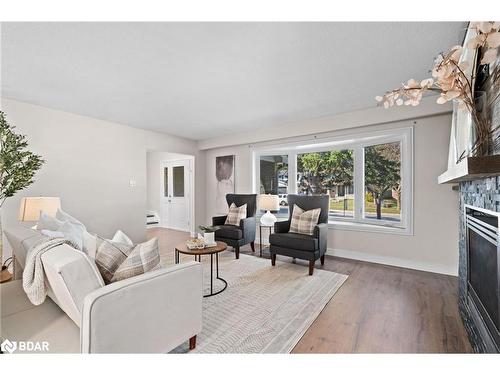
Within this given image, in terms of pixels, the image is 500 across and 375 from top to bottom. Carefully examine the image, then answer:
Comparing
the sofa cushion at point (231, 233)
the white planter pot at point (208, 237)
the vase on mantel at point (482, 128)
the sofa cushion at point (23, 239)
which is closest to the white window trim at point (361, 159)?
the sofa cushion at point (231, 233)

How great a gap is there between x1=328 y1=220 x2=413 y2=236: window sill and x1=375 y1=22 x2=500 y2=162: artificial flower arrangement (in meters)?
2.24

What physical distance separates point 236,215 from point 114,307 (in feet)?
10.1

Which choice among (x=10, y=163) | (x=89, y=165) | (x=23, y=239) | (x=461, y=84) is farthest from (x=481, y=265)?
(x=89, y=165)

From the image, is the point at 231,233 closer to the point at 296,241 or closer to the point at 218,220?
the point at 218,220

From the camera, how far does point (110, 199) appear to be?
398 centimetres

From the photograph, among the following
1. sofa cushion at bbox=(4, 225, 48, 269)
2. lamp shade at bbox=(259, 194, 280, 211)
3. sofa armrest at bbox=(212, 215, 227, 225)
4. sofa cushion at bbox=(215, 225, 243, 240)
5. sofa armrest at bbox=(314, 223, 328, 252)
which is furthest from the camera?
sofa armrest at bbox=(212, 215, 227, 225)

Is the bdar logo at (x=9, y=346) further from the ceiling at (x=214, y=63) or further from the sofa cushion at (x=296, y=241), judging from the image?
the sofa cushion at (x=296, y=241)

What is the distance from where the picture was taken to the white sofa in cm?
100

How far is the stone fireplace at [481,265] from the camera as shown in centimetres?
117

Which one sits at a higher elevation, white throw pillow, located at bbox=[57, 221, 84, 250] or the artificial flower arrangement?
the artificial flower arrangement

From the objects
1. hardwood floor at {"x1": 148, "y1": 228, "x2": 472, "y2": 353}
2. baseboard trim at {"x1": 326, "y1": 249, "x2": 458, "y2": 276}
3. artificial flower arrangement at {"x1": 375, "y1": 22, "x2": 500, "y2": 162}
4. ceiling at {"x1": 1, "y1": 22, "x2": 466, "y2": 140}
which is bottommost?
hardwood floor at {"x1": 148, "y1": 228, "x2": 472, "y2": 353}

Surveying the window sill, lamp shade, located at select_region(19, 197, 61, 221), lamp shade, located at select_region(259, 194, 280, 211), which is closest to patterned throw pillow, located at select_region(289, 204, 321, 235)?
lamp shade, located at select_region(259, 194, 280, 211)

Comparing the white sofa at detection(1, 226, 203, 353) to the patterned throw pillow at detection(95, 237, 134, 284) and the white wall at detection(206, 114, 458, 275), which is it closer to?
the patterned throw pillow at detection(95, 237, 134, 284)
